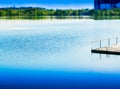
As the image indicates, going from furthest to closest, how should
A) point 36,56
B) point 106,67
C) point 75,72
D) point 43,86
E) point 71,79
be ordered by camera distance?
point 36,56
point 106,67
point 75,72
point 71,79
point 43,86

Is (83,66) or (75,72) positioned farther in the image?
(83,66)

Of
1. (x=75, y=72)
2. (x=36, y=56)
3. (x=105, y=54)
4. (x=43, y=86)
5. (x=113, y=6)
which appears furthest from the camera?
(x=113, y=6)

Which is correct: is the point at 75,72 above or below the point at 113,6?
below

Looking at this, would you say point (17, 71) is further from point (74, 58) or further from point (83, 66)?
point (74, 58)

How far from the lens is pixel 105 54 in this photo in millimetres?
18375

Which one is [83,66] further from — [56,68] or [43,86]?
[43,86]

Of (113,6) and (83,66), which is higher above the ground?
(113,6)

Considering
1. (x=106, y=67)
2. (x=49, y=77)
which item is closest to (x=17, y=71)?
(x=49, y=77)

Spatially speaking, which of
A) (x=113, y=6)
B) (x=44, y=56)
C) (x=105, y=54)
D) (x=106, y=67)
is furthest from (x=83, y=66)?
(x=113, y=6)

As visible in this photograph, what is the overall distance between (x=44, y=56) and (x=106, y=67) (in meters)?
4.85

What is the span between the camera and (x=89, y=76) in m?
13.6

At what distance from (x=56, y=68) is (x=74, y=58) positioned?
329cm

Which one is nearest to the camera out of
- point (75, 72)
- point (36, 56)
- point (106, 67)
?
point (75, 72)

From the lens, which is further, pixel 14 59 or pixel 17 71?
pixel 14 59
